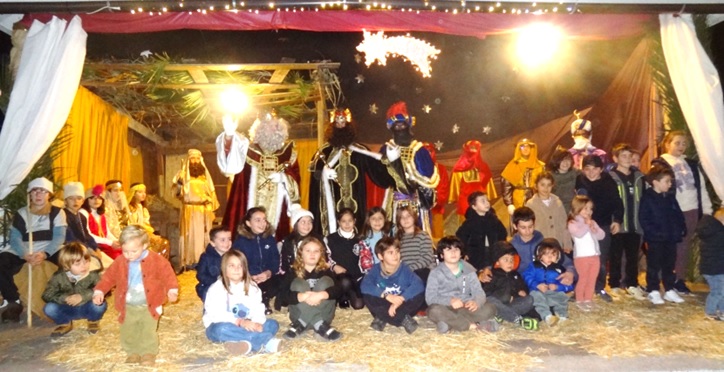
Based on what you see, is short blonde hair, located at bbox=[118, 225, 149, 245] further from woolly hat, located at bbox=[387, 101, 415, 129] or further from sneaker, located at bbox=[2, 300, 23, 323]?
woolly hat, located at bbox=[387, 101, 415, 129]

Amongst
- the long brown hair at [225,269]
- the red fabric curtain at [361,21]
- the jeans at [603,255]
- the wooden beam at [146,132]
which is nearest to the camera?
the long brown hair at [225,269]

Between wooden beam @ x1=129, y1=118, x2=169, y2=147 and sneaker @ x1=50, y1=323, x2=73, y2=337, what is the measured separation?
17.8ft

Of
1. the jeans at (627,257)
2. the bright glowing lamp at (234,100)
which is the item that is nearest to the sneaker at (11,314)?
the bright glowing lamp at (234,100)

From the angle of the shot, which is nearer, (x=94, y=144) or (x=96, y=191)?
(x=96, y=191)

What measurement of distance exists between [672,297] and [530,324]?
1849 millimetres

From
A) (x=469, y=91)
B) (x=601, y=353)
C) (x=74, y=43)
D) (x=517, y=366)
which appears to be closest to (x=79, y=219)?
(x=74, y=43)

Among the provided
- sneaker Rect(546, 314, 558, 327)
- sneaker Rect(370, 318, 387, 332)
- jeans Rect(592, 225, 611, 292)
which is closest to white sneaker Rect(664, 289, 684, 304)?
jeans Rect(592, 225, 611, 292)

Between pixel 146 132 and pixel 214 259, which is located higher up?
pixel 146 132

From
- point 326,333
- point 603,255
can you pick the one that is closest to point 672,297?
point 603,255

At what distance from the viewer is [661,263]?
19.1ft

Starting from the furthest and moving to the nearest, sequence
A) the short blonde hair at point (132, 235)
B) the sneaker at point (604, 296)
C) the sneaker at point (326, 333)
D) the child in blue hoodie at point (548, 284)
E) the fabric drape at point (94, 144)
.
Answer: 1. the fabric drape at point (94, 144)
2. the sneaker at point (604, 296)
3. the child in blue hoodie at point (548, 284)
4. the sneaker at point (326, 333)
5. the short blonde hair at point (132, 235)

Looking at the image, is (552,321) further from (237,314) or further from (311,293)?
(237,314)

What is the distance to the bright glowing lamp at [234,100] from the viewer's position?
8.66m

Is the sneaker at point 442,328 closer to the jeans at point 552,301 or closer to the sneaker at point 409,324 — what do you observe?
the sneaker at point 409,324
